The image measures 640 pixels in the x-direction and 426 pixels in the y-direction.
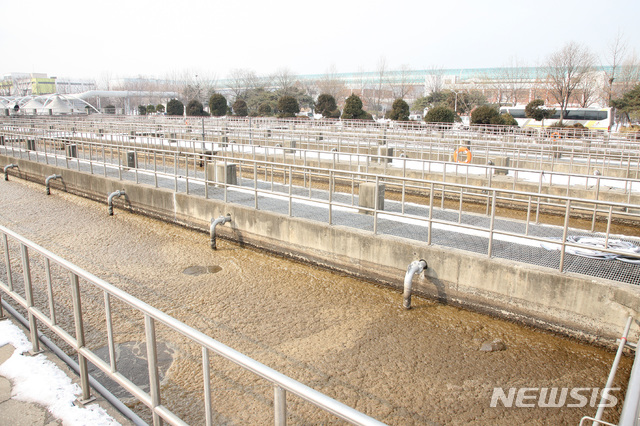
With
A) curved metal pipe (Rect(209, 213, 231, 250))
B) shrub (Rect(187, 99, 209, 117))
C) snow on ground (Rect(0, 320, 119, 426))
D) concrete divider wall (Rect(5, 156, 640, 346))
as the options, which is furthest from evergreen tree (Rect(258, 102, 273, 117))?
snow on ground (Rect(0, 320, 119, 426))

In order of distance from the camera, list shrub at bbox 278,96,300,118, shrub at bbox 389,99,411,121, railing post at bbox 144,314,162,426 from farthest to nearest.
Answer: shrub at bbox 278,96,300,118 < shrub at bbox 389,99,411,121 < railing post at bbox 144,314,162,426

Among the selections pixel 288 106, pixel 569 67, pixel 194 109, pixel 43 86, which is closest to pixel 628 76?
pixel 569 67

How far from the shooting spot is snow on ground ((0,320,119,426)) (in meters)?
3.74

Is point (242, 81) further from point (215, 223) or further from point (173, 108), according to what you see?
point (215, 223)

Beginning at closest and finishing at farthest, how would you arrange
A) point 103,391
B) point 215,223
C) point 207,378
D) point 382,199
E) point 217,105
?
point 207,378 → point 103,391 → point 382,199 → point 215,223 → point 217,105

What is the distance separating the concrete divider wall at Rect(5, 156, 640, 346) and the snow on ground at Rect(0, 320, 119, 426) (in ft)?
16.4

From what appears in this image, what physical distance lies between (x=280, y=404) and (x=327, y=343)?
4117 millimetres

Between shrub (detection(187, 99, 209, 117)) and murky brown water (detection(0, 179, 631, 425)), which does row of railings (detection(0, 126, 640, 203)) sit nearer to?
murky brown water (detection(0, 179, 631, 425))

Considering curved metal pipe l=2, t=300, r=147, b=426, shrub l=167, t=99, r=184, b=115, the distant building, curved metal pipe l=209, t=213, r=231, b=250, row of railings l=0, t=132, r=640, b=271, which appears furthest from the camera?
the distant building

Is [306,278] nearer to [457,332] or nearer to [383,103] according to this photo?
[457,332]

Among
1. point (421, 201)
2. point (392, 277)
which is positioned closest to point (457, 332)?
point (392, 277)

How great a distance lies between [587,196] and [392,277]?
865 centimetres

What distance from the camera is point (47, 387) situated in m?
4.07

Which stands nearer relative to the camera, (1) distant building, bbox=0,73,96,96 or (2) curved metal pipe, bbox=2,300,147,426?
(2) curved metal pipe, bbox=2,300,147,426
